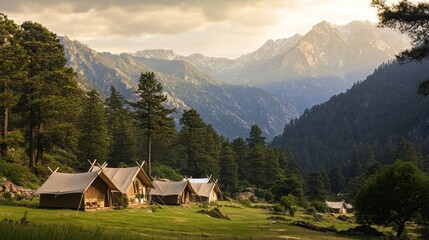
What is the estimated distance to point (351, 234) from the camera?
111 feet

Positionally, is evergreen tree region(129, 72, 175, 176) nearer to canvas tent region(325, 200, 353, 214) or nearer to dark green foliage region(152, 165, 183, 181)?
dark green foliage region(152, 165, 183, 181)

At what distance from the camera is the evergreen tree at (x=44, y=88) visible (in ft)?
147

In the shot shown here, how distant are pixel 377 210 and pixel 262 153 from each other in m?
60.5

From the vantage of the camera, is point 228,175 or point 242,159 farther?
point 242,159

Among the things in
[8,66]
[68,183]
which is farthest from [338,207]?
[8,66]

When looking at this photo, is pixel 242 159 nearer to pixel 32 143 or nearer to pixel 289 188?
pixel 289 188

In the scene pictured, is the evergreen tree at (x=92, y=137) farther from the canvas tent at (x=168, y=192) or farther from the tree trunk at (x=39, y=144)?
the canvas tent at (x=168, y=192)

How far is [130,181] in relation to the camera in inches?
1726

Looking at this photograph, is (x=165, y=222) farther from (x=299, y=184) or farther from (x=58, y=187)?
(x=299, y=184)

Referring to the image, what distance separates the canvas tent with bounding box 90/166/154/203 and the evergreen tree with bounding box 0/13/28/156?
10206 millimetres

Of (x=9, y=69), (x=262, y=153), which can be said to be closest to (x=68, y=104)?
(x=9, y=69)

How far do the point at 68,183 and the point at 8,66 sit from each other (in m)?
13.0

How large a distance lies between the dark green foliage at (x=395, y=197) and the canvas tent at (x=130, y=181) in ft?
72.3

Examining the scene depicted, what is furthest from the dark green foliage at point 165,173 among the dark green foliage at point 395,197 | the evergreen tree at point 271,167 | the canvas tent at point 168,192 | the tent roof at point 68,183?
the dark green foliage at point 395,197
